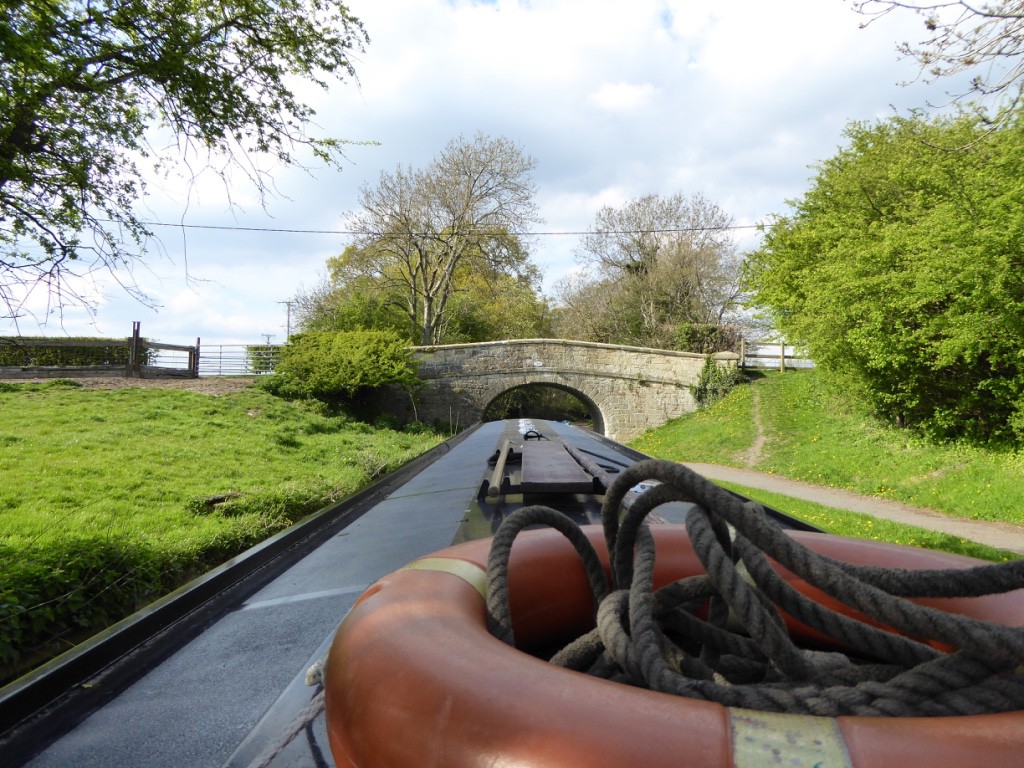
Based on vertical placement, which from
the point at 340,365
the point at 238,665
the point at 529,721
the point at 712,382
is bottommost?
the point at 238,665

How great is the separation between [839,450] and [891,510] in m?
3.62

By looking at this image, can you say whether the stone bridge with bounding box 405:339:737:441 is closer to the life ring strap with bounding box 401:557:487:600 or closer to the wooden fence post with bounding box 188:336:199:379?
the wooden fence post with bounding box 188:336:199:379

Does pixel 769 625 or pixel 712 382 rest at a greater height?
pixel 712 382

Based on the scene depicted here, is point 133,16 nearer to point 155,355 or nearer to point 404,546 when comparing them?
point 404,546

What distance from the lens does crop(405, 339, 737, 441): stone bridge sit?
1948 centimetres

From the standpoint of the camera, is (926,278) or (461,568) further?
(926,278)

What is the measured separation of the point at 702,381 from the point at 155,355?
15808mm

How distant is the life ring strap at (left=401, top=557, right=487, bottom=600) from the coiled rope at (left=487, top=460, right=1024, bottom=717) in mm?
55

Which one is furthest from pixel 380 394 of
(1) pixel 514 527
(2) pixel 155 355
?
(1) pixel 514 527

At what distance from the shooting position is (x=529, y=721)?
0.62 m

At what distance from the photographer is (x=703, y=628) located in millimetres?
958

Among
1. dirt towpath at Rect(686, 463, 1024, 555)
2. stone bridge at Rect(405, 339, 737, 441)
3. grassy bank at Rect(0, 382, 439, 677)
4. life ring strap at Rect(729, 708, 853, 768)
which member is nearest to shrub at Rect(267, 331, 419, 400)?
stone bridge at Rect(405, 339, 737, 441)

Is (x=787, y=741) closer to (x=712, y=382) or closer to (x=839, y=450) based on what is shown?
(x=839, y=450)

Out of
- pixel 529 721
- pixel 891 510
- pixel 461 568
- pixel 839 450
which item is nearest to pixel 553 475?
pixel 461 568
